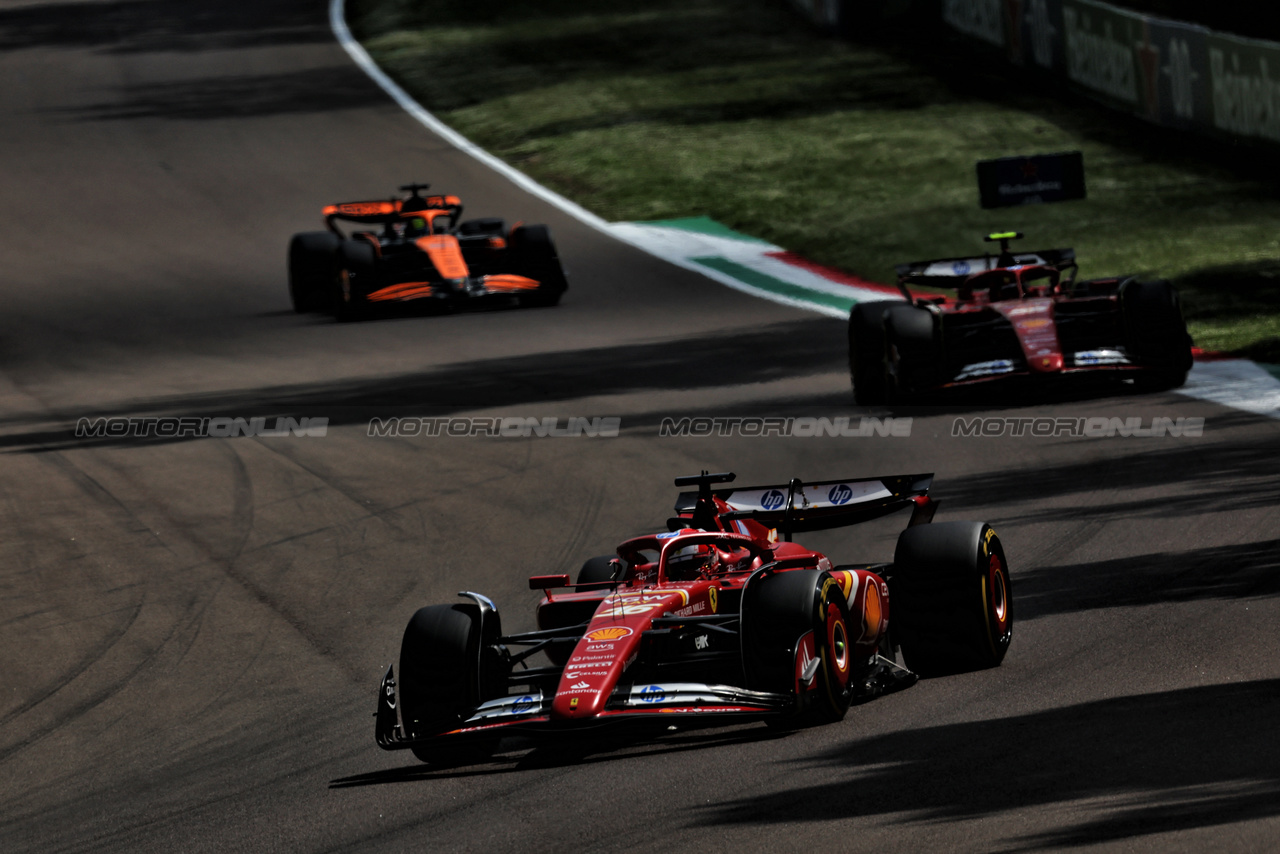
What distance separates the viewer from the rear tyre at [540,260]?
24.9 meters

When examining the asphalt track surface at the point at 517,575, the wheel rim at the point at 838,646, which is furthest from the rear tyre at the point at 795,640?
the asphalt track surface at the point at 517,575

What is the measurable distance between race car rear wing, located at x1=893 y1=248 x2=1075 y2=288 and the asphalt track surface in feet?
4.69

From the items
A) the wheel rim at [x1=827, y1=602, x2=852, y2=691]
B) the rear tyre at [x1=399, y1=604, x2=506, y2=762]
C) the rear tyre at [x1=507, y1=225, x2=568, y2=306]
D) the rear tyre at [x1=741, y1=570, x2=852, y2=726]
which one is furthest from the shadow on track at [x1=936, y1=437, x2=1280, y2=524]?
the rear tyre at [x1=507, y1=225, x2=568, y2=306]

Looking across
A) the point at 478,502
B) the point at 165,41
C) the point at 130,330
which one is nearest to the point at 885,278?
the point at 130,330

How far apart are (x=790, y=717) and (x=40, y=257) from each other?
24.3 meters

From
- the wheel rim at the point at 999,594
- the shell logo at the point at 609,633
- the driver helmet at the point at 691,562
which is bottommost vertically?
the wheel rim at the point at 999,594

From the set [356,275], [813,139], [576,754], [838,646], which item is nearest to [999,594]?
[838,646]

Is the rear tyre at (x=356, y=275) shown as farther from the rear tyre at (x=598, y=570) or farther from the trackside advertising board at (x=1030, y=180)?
the rear tyre at (x=598, y=570)

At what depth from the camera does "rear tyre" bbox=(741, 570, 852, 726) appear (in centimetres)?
809

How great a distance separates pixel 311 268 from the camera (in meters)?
25.8

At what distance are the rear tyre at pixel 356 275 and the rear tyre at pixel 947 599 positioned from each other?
53.6 feet

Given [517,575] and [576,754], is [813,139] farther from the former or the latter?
[576,754]

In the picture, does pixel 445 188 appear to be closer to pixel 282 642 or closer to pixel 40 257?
pixel 40 257

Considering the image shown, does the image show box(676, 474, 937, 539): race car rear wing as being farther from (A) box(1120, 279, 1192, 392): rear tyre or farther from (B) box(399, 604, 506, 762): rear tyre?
(A) box(1120, 279, 1192, 392): rear tyre
